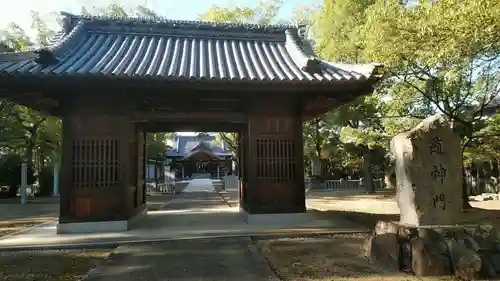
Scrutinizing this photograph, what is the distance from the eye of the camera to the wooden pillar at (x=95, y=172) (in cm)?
927

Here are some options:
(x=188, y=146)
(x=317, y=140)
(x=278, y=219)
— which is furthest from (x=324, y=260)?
(x=188, y=146)

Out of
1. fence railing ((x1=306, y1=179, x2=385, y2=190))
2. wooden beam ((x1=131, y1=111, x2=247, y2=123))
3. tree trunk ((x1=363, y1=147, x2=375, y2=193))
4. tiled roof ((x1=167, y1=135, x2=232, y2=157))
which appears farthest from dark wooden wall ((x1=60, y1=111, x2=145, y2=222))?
tiled roof ((x1=167, y1=135, x2=232, y2=157))

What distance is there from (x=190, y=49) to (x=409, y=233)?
8.73 m

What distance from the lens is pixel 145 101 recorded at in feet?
32.8

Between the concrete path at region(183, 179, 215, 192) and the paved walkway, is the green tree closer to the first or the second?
the paved walkway

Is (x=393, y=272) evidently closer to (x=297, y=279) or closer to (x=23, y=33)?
(x=297, y=279)

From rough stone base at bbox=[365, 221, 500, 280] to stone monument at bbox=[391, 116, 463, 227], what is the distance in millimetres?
403

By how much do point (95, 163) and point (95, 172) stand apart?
0.76 ft

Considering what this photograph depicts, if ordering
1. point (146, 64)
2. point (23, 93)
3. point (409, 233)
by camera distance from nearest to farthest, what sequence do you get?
point (409, 233), point (23, 93), point (146, 64)

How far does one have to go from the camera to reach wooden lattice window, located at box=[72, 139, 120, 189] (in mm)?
9422

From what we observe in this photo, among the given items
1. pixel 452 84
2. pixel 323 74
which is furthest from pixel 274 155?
pixel 452 84

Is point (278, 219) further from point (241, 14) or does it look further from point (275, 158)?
point (241, 14)

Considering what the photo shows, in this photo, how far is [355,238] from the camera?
27.4ft

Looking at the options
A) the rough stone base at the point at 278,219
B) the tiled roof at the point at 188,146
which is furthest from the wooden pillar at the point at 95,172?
the tiled roof at the point at 188,146
